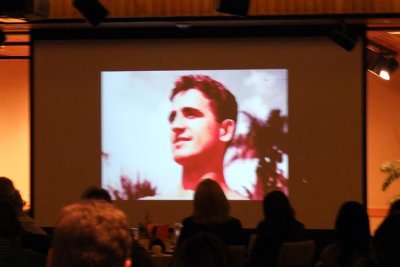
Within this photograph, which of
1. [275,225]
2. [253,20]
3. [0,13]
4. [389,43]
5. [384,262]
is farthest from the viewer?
[389,43]

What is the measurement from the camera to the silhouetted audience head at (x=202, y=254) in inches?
88.8

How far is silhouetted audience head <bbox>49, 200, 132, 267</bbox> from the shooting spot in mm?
1442

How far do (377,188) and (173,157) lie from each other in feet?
16.9

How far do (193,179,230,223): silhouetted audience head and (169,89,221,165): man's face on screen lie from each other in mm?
2548

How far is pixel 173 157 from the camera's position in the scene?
798 cm

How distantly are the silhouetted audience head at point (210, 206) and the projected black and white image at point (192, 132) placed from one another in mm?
2518

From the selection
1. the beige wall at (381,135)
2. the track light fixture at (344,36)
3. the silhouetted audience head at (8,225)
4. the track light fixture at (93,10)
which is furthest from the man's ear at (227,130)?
the beige wall at (381,135)

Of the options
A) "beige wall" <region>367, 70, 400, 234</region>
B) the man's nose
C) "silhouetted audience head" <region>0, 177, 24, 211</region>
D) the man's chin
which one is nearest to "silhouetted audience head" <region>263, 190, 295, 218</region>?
"silhouetted audience head" <region>0, 177, 24, 211</region>

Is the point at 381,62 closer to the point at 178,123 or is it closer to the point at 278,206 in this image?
the point at 178,123

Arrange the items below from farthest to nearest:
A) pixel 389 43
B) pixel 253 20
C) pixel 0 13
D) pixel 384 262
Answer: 1. pixel 389 43
2. pixel 253 20
3. pixel 0 13
4. pixel 384 262

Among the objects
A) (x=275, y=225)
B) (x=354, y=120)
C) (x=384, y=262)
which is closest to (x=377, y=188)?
(x=354, y=120)

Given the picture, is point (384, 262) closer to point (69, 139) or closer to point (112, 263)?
point (112, 263)

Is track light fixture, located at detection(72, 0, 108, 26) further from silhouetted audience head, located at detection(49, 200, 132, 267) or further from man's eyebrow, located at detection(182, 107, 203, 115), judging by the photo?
silhouetted audience head, located at detection(49, 200, 132, 267)

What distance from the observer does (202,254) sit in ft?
7.43
